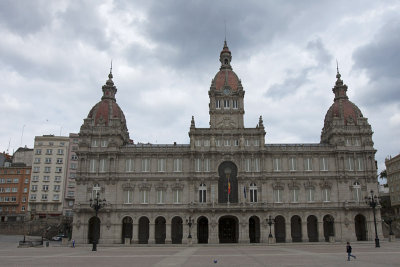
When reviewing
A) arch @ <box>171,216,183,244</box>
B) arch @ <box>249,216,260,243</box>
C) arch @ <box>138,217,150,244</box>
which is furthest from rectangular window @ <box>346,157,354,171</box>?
arch @ <box>138,217,150,244</box>

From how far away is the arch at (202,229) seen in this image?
7431 cm

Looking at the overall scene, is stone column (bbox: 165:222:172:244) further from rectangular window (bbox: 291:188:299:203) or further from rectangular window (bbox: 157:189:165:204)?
rectangular window (bbox: 291:188:299:203)

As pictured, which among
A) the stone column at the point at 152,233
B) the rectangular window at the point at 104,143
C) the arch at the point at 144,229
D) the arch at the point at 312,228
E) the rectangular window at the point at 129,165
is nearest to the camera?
the stone column at the point at 152,233

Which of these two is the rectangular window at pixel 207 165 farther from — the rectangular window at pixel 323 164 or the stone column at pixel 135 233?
the rectangular window at pixel 323 164

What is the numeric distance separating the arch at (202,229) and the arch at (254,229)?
29.4ft

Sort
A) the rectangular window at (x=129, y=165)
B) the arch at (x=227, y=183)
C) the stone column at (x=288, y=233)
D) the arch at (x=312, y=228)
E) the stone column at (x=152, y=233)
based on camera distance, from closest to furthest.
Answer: the stone column at (x=288, y=233)
the stone column at (x=152, y=233)
the arch at (x=227, y=183)
the arch at (x=312, y=228)
the rectangular window at (x=129, y=165)

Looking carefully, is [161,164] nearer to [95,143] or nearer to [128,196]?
[128,196]

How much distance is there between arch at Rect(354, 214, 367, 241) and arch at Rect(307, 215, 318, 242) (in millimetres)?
8200

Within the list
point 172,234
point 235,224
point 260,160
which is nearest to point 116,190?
point 172,234

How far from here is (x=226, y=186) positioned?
73.9 metres

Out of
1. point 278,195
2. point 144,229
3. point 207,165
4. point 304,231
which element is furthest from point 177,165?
point 304,231

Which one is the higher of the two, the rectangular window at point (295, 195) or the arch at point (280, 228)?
the rectangular window at point (295, 195)

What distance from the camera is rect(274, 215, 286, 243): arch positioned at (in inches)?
2891

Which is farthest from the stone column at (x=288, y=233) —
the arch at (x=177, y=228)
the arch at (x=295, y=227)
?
the arch at (x=177, y=228)
